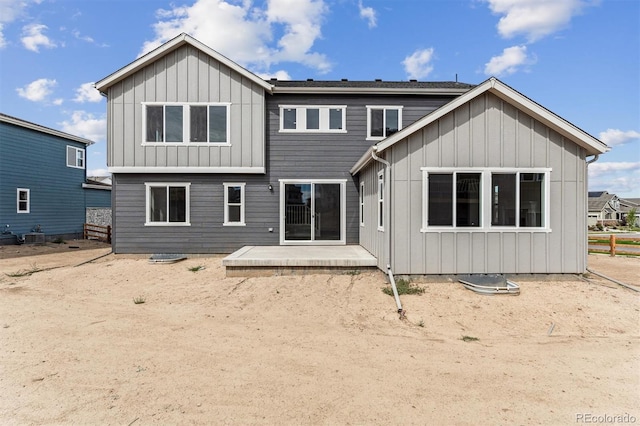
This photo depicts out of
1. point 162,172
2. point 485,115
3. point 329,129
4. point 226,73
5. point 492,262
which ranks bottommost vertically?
point 492,262

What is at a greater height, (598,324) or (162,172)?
(162,172)

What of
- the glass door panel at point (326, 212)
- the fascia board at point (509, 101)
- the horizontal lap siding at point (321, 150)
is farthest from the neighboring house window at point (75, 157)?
the fascia board at point (509, 101)

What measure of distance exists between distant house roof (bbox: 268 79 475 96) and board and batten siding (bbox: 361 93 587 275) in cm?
467

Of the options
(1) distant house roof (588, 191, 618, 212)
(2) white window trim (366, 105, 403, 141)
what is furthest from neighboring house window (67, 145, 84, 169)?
(1) distant house roof (588, 191, 618, 212)

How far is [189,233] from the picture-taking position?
467 inches

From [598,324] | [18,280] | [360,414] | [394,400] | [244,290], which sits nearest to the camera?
[360,414]

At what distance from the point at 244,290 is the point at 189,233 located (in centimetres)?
521

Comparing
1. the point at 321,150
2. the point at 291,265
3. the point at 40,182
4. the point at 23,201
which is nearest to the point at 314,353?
the point at 291,265

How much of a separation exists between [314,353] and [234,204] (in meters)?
8.24

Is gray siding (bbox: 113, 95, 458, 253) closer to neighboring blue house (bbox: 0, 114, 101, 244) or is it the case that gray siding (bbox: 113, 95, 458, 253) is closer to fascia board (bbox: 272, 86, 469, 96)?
fascia board (bbox: 272, 86, 469, 96)

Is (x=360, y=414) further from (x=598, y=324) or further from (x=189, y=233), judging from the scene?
(x=189, y=233)

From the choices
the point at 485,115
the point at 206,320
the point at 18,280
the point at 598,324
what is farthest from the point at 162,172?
the point at 598,324

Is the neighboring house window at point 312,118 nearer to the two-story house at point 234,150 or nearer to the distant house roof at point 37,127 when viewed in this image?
the two-story house at point 234,150

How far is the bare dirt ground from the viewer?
128 inches
